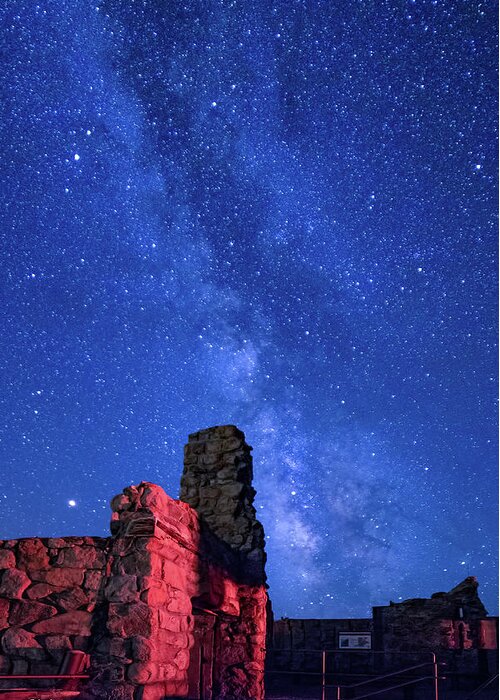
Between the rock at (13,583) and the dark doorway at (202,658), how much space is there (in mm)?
2467

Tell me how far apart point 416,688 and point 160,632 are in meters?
11.0

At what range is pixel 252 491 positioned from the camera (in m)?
8.54

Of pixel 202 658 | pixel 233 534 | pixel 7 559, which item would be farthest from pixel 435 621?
pixel 7 559

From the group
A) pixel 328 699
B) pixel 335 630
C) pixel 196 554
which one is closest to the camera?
pixel 196 554

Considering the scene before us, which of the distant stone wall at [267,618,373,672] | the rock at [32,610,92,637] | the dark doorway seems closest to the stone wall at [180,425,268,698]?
the dark doorway

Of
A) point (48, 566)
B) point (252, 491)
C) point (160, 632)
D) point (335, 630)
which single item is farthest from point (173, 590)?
point (335, 630)

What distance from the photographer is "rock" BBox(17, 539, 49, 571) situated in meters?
5.04

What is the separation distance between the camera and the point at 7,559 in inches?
199

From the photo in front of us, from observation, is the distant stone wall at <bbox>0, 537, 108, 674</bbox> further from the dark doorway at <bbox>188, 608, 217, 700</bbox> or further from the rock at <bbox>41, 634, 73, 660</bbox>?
the dark doorway at <bbox>188, 608, 217, 700</bbox>

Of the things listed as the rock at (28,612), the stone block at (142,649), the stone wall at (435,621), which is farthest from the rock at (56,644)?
the stone wall at (435,621)

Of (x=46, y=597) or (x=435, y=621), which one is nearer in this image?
(x=46, y=597)

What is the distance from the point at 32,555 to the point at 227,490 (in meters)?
3.58

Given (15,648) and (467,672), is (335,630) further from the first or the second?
(15,648)

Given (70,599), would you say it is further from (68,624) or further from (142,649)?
(142,649)
